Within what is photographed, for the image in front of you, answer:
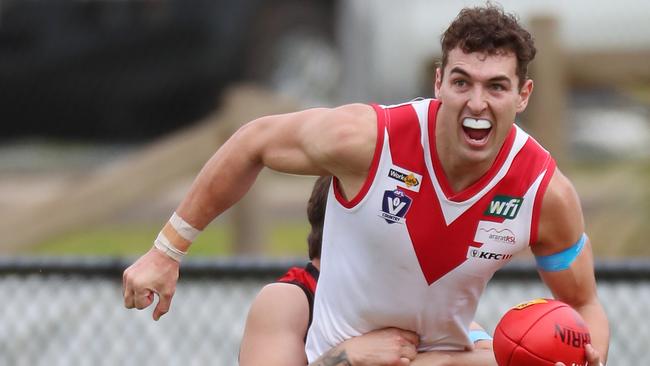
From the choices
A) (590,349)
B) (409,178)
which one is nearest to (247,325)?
(409,178)

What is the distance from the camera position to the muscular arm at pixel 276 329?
5219 mm

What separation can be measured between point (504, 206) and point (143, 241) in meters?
7.79

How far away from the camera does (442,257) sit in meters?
4.83

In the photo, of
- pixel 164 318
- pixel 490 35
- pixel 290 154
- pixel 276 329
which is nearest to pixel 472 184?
pixel 490 35

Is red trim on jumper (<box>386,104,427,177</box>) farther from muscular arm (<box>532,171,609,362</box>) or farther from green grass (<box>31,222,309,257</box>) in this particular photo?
A: green grass (<box>31,222,309,257</box>)

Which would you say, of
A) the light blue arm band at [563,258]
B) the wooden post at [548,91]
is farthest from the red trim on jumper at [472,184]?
the wooden post at [548,91]

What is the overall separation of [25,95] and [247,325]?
1034cm

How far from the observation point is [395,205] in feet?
15.6

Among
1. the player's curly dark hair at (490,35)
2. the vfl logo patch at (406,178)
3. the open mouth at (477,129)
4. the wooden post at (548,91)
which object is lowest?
the wooden post at (548,91)

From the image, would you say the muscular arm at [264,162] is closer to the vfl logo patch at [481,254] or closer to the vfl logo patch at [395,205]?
the vfl logo patch at [395,205]

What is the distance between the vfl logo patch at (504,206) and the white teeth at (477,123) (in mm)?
316

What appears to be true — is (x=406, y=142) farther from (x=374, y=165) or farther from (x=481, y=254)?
(x=481, y=254)

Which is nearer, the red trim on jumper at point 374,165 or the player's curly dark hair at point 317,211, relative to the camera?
the red trim on jumper at point 374,165

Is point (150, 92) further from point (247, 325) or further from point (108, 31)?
point (247, 325)
